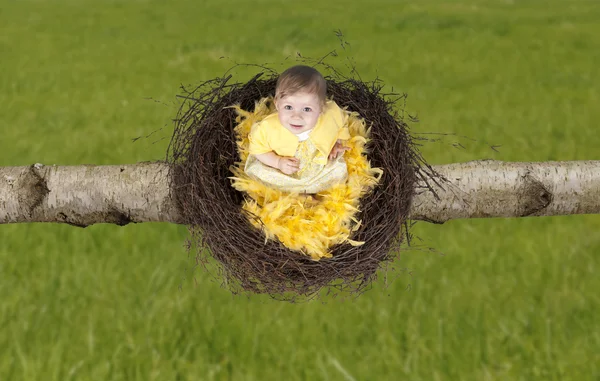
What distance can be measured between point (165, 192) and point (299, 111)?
75 cm

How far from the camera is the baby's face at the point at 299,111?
2.05m

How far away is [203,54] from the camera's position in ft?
22.6

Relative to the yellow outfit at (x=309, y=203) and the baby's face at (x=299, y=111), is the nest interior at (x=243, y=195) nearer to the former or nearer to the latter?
the yellow outfit at (x=309, y=203)

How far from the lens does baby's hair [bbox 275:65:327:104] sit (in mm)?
2016

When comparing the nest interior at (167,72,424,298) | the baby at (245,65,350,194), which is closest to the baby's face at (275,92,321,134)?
the baby at (245,65,350,194)

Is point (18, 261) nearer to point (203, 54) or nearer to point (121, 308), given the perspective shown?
point (121, 308)

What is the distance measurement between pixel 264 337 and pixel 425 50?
4.81 metres

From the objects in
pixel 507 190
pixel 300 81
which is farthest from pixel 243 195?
pixel 507 190

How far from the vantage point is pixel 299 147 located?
2.18 meters

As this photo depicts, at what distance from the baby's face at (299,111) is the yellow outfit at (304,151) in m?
0.03

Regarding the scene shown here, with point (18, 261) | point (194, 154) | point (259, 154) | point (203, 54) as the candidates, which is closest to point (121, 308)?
point (18, 261)

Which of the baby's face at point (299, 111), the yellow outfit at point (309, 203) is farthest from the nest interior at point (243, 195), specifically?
the baby's face at point (299, 111)

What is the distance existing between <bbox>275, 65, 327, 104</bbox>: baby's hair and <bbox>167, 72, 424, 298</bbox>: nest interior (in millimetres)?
293

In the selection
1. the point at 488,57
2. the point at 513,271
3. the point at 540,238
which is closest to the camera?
the point at 513,271
